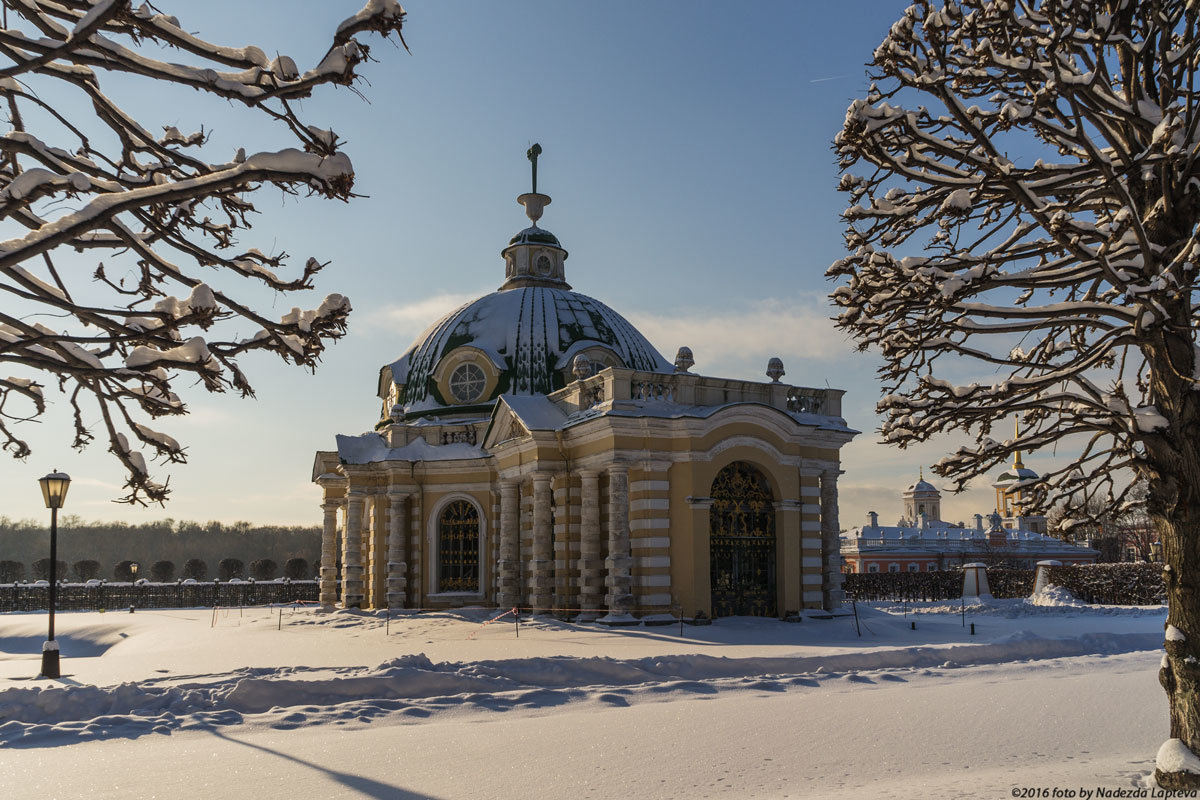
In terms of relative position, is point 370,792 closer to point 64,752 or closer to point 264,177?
point 64,752

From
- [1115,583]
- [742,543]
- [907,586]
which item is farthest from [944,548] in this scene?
[742,543]

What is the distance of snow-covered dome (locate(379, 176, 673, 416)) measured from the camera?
3247 cm

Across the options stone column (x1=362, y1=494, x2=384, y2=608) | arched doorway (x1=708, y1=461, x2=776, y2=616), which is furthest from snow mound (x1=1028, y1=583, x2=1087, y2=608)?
stone column (x1=362, y1=494, x2=384, y2=608)

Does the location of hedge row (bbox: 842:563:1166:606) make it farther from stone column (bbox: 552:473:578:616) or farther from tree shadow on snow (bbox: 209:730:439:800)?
tree shadow on snow (bbox: 209:730:439:800)

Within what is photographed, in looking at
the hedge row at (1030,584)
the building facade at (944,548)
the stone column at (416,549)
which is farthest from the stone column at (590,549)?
the building facade at (944,548)

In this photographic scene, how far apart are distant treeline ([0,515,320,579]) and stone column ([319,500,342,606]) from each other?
66957 millimetres

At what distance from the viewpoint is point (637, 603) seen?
75.7ft

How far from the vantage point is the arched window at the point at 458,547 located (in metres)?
31.2

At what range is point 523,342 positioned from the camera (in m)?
33.0

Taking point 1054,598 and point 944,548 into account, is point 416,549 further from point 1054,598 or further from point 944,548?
point 944,548

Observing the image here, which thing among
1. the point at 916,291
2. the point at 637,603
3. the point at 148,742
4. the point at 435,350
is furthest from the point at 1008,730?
the point at 435,350

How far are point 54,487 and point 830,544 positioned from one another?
18330 mm

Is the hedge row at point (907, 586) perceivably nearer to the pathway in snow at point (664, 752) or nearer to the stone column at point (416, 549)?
the stone column at point (416, 549)

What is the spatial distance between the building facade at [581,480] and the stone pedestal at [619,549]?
0.04 m
